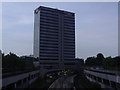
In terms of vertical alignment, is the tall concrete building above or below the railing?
above

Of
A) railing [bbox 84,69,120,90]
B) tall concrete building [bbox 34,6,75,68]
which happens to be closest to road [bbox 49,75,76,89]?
railing [bbox 84,69,120,90]

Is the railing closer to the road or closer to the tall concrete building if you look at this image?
the road

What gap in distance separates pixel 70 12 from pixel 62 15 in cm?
981

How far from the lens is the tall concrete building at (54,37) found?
5287 inches

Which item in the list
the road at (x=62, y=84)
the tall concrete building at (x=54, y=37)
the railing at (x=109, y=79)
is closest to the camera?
A: the railing at (x=109, y=79)

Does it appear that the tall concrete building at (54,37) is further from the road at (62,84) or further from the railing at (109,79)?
the railing at (109,79)

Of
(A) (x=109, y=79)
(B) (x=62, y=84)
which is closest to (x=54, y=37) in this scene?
(B) (x=62, y=84)

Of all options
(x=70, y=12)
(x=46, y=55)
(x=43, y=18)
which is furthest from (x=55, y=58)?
(x=70, y=12)

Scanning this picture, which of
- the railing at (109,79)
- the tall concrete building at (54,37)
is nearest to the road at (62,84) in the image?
the railing at (109,79)

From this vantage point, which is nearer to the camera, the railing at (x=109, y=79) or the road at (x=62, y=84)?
the railing at (x=109, y=79)

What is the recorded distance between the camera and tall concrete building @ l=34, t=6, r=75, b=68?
13430 cm

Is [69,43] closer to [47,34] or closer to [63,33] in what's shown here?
[63,33]

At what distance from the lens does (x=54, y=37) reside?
143375 millimetres

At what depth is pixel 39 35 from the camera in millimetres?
133250
